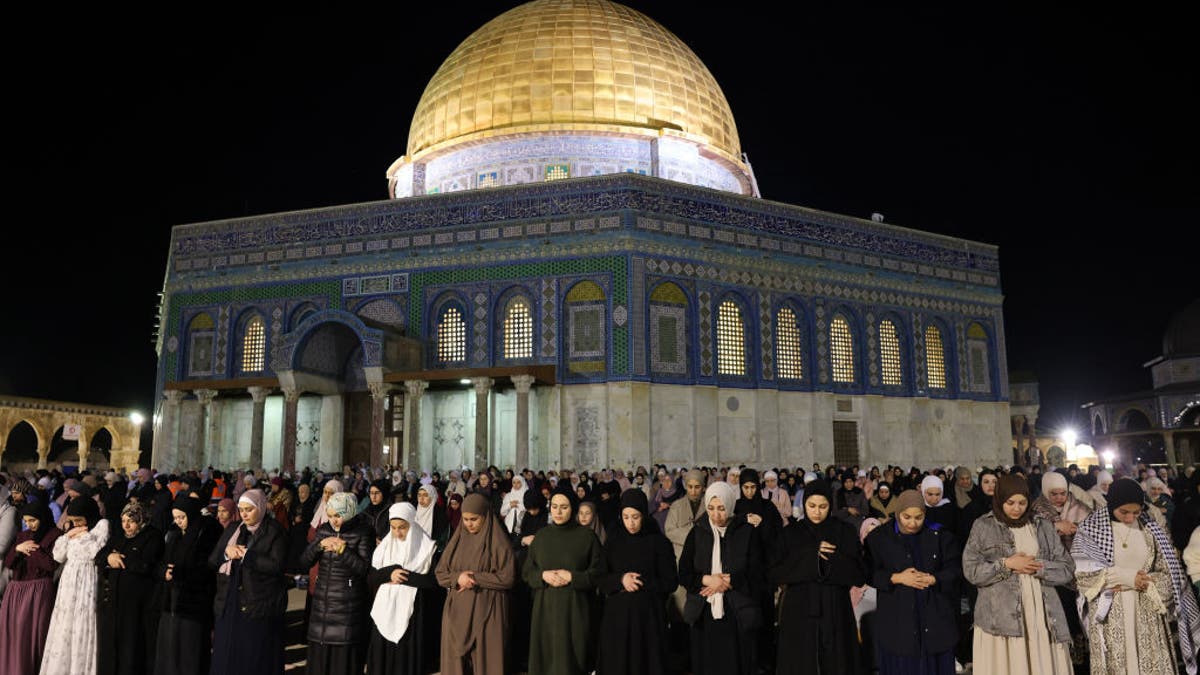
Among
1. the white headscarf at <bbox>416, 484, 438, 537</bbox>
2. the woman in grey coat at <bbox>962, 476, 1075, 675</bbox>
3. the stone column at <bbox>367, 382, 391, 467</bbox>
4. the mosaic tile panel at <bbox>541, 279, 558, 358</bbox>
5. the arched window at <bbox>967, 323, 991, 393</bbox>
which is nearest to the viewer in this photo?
the woman in grey coat at <bbox>962, 476, 1075, 675</bbox>

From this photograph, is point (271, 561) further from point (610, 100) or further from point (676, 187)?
point (610, 100)

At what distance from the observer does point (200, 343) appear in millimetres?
25094

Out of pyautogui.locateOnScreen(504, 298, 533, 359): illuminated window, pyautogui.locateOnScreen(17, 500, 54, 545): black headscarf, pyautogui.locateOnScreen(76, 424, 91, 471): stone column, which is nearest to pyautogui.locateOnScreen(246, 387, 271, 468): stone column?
pyautogui.locateOnScreen(504, 298, 533, 359): illuminated window

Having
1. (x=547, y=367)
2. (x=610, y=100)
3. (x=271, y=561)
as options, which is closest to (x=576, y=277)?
(x=547, y=367)

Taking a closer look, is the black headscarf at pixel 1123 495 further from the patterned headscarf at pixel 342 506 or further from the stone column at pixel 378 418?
the stone column at pixel 378 418

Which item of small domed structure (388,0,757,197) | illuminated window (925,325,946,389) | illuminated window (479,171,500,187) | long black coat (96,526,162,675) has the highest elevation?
small domed structure (388,0,757,197)

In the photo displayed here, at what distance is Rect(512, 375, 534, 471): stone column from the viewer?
20359 mm

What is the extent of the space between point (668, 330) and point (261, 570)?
54.9ft

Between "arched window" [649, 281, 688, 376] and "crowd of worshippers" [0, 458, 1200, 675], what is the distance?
1533cm

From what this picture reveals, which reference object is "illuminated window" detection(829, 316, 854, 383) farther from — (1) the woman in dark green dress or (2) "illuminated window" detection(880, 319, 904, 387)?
(1) the woman in dark green dress

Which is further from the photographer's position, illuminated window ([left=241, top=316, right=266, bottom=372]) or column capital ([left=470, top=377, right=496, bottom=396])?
illuminated window ([left=241, top=316, right=266, bottom=372])

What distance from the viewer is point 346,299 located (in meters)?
23.8

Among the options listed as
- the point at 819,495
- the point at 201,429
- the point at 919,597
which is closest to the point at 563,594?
the point at 819,495

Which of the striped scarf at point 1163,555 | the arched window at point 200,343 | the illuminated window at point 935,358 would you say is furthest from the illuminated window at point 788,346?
the striped scarf at point 1163,555
